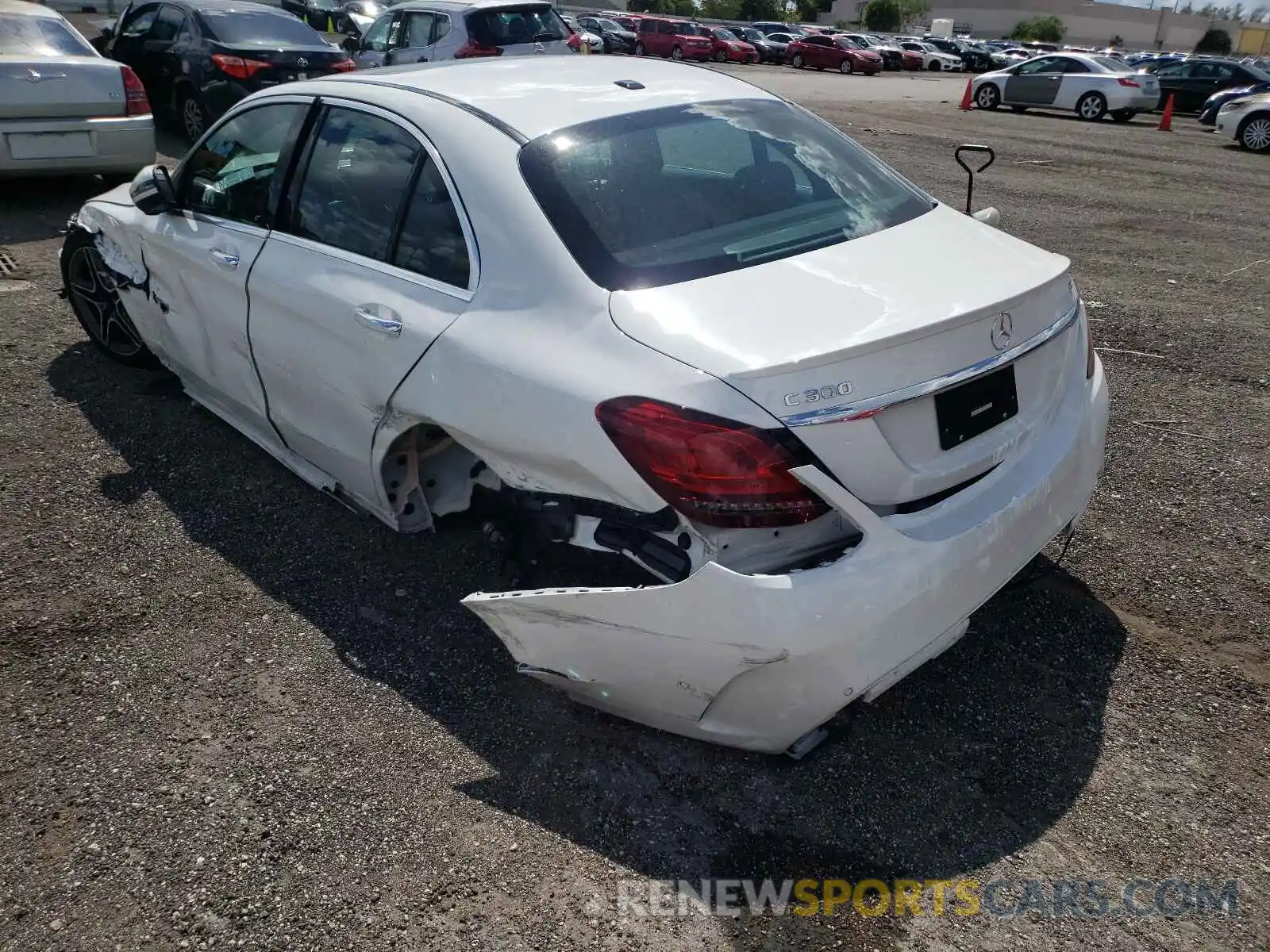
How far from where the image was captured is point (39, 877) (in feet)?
7.81

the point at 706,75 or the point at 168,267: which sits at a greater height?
the point at 706,75

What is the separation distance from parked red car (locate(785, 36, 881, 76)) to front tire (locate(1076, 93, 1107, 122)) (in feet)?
63.5


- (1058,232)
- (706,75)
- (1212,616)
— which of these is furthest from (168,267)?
(1058,232)

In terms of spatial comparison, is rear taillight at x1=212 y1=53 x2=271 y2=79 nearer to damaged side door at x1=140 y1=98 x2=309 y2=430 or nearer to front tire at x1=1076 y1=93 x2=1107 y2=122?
damaged side door at x1=140 y1=98 x2=309 y2=430

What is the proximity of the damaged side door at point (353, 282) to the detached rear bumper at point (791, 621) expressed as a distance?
917 millimetres

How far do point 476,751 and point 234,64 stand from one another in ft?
31.5

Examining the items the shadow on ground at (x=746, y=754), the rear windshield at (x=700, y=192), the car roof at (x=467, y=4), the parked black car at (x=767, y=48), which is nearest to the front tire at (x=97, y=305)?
the shadow on ground at (x=746, y=754)

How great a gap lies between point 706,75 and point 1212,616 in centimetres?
262

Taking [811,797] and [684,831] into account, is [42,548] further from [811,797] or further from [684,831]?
[811,797]

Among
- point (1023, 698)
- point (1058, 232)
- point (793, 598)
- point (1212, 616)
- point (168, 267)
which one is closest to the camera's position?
point (793, 598)

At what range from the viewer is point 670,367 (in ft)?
7.79

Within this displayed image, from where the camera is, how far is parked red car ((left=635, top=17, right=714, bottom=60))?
39406mm

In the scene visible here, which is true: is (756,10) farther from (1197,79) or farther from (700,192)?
(700,192)

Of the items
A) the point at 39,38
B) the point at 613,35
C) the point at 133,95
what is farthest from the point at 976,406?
the point at 613,35
